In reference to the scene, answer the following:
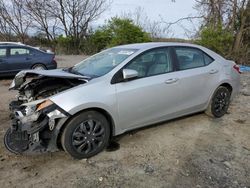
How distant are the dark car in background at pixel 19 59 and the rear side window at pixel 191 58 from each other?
7141mm

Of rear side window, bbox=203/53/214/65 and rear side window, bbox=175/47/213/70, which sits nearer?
rear side window, bbox=175/47/213/70

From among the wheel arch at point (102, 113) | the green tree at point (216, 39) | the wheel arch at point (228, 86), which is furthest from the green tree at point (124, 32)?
the wheel arch at point (102, 113)

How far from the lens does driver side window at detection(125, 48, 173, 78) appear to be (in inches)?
155

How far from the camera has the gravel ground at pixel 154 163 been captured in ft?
10.1

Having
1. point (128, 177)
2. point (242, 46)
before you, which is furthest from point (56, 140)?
point (242, 46)

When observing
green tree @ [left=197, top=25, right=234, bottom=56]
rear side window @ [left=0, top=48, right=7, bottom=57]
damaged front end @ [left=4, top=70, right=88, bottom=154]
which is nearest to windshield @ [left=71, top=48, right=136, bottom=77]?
damaged front end @ [left=4, top=70, right=88, bottom=154]

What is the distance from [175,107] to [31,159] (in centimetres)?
235

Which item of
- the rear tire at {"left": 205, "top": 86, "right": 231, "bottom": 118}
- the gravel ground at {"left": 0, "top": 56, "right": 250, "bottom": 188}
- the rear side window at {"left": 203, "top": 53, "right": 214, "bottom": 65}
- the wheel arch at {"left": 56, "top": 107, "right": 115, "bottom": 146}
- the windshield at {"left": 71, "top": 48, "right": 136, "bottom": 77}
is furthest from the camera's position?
the rear tire at {"left": 205, "top": 86, "right": 231, "bottom": 118}

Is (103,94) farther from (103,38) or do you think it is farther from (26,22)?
(26,22)

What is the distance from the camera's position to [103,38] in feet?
64.1

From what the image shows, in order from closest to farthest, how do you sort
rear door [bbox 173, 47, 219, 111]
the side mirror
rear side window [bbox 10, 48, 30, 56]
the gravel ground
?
the gravel ground < the side mirror < rear door [bbox 173, 47, 219, 111] < rear side window [bbox 10, 48, 30, 56]

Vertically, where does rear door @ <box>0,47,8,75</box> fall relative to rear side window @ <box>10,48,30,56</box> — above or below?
below

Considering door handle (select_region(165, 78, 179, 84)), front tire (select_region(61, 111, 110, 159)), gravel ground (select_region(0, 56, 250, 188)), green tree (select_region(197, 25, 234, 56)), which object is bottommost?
gravel ground (select_region(0, 56, 250, 188))

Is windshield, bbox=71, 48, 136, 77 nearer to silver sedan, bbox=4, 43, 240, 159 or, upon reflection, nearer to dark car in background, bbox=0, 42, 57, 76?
silver sedan, bbox=4, 43, 240, 159
